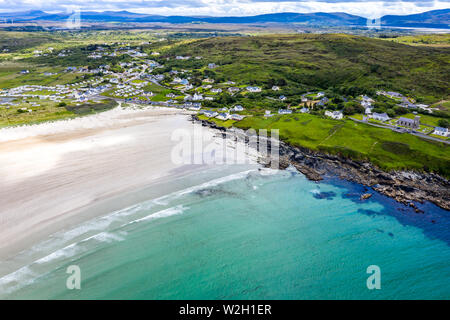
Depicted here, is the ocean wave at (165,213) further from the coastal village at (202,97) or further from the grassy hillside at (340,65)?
the grassy hillside at (340,65)

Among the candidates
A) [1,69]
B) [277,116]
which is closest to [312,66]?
[277,116]

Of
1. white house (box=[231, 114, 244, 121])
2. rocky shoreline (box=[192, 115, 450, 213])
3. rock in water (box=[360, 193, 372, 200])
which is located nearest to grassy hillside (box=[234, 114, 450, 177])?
rocky shoreline (box=[192, 115, 450, 213])

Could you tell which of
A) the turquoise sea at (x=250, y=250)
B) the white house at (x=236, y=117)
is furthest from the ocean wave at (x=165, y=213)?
the white house at (x=236, y=117)

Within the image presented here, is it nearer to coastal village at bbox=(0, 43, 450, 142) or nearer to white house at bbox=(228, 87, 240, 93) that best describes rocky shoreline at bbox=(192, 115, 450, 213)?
coastal village at bbox=(0, 43, 450, 142)

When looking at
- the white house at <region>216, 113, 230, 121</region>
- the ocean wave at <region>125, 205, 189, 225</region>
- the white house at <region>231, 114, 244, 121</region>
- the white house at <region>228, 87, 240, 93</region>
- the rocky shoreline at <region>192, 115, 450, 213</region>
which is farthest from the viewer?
the white house at <region>228, 87, 240, 93</region>

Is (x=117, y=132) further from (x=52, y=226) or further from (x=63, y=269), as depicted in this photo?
(x=63, y=269)
